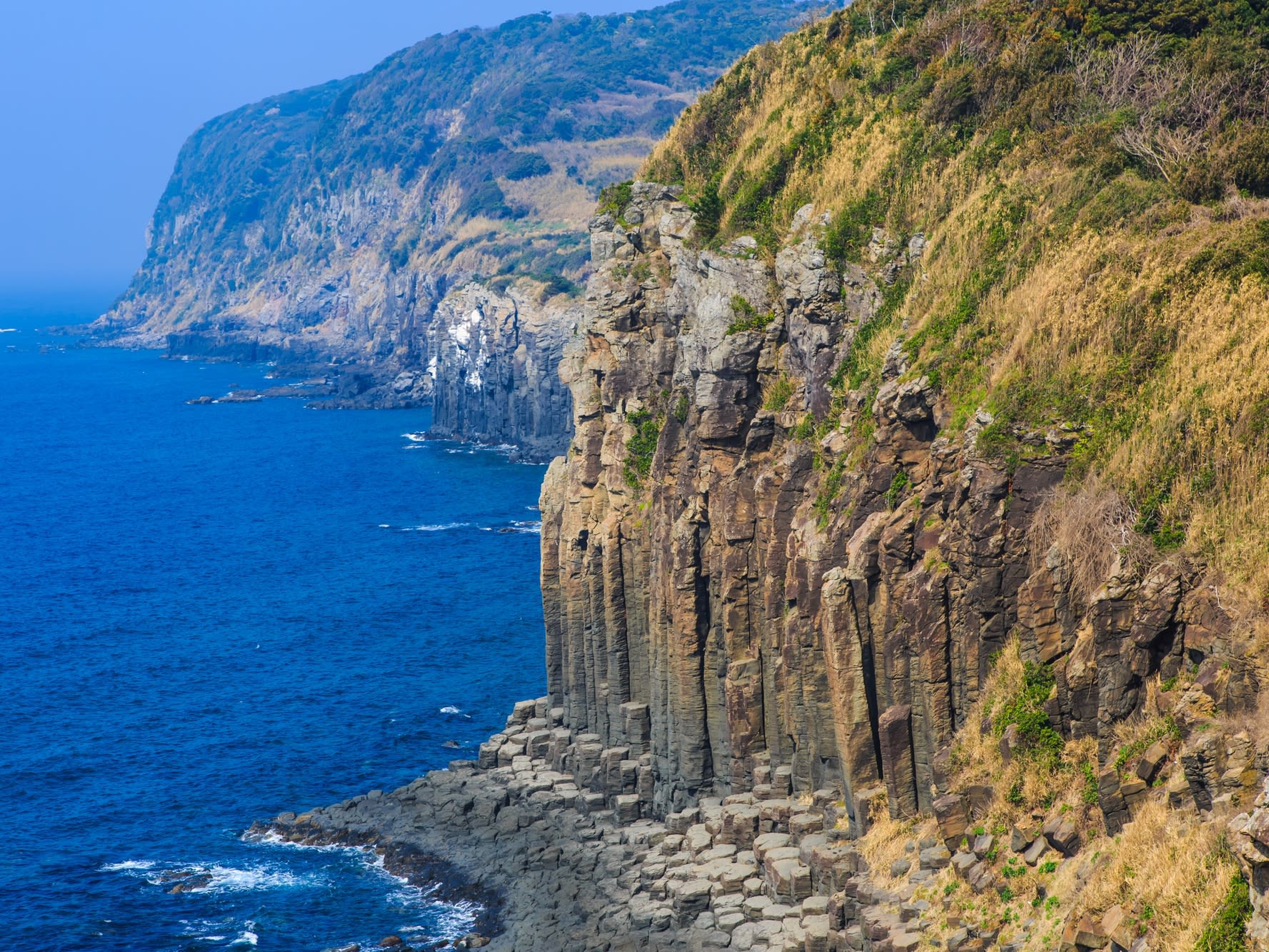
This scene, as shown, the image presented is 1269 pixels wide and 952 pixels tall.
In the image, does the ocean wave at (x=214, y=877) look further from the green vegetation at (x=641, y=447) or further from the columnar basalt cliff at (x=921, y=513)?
the green vegetation at (x=641, y=447)

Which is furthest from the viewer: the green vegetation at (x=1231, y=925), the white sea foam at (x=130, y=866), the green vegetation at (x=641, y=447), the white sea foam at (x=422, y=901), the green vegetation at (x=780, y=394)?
the green vegetation at (x=641, y=447)

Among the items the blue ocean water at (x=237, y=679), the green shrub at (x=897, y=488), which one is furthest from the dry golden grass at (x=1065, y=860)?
the blue ocean water at (x=237, y=679)

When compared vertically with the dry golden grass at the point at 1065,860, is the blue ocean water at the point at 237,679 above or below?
below

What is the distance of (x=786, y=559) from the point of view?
60.2 m

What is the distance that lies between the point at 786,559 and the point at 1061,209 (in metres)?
16.9

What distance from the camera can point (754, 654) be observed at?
63.4 meters

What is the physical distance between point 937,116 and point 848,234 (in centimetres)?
728

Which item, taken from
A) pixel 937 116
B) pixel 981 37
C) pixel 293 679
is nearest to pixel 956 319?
pixel 937 116

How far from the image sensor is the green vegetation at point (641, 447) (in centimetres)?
7206

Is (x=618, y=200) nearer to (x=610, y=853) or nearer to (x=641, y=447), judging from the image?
(x=641, y=447)

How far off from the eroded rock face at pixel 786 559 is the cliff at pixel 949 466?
0.47 ft

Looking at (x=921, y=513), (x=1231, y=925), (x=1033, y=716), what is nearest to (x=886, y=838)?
(x=1033, y=716)

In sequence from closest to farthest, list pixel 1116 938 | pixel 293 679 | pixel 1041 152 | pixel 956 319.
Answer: pixel 1116 938
pixel 956 319
pixel 1041 152
pixel 293 679

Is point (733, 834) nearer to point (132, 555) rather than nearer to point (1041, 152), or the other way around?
point (1041, 152)
